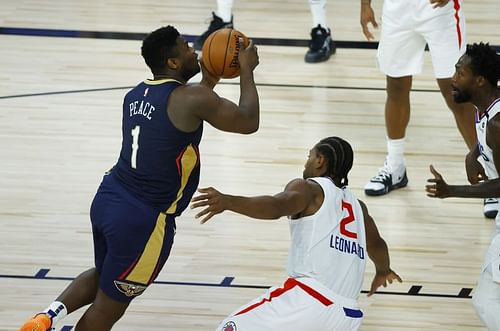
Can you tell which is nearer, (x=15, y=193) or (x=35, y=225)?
(x=35, y=225)

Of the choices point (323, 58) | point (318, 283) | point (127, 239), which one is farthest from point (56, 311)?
point (323, 58)

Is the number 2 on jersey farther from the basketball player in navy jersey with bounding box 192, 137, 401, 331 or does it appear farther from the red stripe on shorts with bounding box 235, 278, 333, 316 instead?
the red stripe on shorts with bounding box 235, 278, 333, 316

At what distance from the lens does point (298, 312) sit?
404 centimetres

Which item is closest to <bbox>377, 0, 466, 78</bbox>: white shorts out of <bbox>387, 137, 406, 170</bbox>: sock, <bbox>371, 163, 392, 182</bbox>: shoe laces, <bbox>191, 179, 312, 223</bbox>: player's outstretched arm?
<bbox>387, 137, 406, 170</bbox>: sock

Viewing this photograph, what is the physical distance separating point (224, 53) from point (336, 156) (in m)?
0.67

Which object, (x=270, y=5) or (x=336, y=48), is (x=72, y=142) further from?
(x=270, y=5)

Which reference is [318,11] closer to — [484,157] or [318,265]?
[484,157]

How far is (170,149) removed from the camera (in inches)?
167

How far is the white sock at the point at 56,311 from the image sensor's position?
438 centimetres

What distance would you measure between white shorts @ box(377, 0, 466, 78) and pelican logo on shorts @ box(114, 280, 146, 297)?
9.17ft

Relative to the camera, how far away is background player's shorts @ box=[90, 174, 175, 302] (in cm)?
425

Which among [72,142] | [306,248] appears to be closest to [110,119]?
[72,142]

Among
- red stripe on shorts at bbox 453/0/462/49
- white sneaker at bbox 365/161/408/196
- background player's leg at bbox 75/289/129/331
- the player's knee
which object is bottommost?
white sneaker at bbox 365/161/408/196

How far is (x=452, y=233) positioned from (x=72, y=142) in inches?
111
